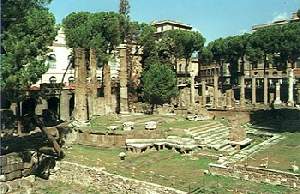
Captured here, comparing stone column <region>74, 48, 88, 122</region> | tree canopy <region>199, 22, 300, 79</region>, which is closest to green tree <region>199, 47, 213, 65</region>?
tree canopy <region>199, 22, 300, 79</region>

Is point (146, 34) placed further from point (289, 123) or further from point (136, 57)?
point (289, 123)

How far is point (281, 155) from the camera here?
23.8 m

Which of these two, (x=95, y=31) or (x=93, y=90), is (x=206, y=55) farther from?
(x=93, y=90)

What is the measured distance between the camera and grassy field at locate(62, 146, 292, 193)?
715 inches

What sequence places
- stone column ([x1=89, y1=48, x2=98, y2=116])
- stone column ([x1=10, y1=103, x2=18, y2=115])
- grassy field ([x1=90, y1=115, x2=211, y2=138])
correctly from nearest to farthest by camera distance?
grassy field ([x1=90, y1=115, x2=211, y2=138])
stone column ([x1=10, y1=103, x2=18, y2=115])
stone column ([x1=89, y1=48, x2=98, y2=116])

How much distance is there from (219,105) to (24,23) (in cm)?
3508

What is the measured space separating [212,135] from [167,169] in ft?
32.2

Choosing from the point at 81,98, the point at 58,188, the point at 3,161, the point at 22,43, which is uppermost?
the point at 22,43

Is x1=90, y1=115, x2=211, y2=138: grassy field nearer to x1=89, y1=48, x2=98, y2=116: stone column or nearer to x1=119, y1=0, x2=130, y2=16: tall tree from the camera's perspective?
x1=89, y1=48, x2=98, y2=116: stone column

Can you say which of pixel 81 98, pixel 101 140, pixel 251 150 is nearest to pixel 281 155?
pixel 251 150

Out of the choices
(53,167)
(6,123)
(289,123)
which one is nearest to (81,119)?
(6,123)

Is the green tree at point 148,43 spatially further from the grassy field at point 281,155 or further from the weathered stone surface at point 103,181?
the weathered stone surface at point 103,181

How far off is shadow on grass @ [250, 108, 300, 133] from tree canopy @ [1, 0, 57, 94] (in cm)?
2065

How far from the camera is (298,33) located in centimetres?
5716
